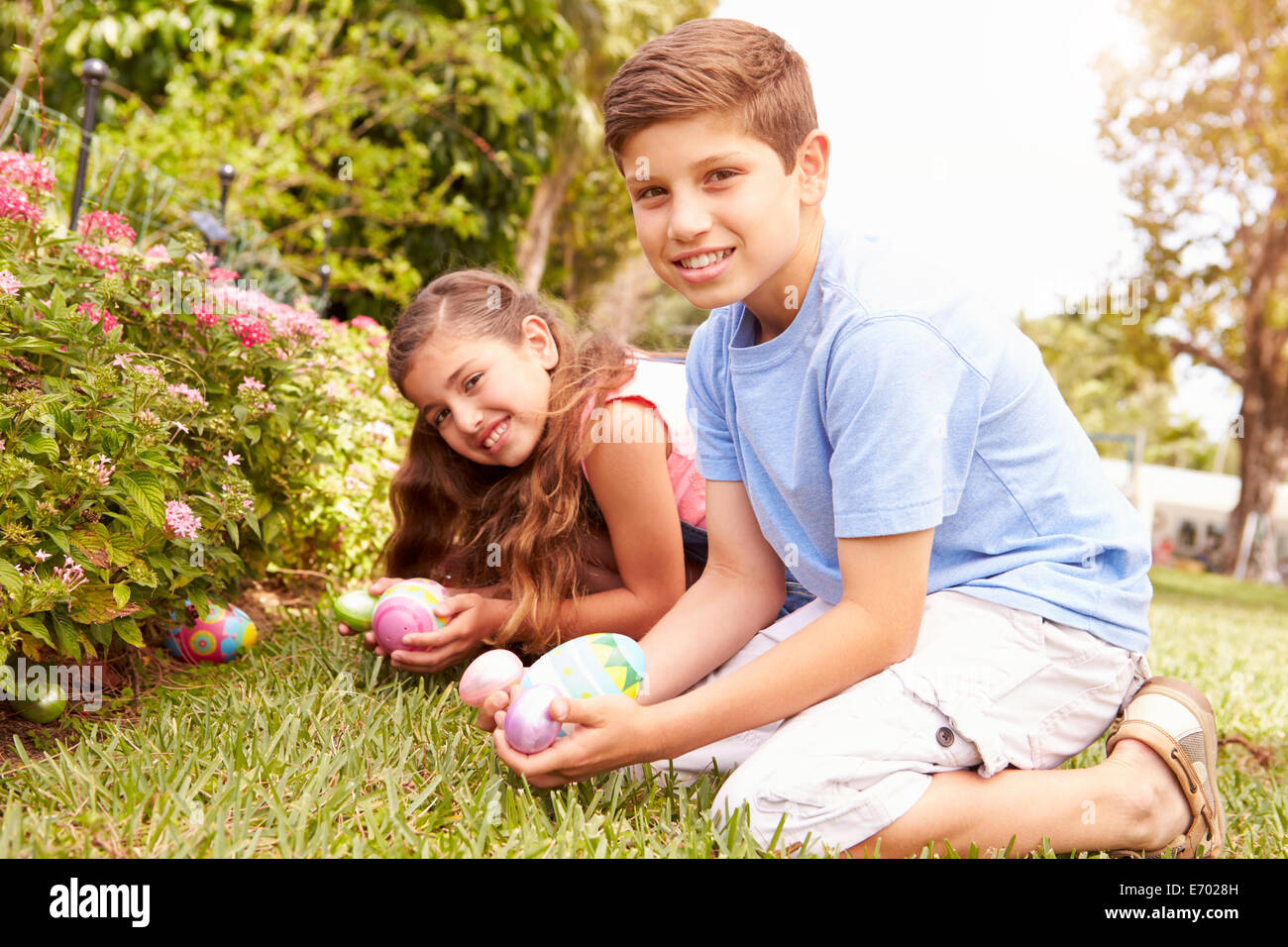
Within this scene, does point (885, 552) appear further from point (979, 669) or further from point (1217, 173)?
point (1217, 173)

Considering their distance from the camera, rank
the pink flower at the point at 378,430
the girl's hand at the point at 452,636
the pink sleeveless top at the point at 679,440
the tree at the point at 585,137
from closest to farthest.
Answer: the girl's hand at the point at 452,636
the pink sleeveless top at the point at 679,440
the pink flower at the point at 378,430
the tree at the point at 585,137

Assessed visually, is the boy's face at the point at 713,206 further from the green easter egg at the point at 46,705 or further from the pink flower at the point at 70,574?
the green easter egg at the point at 46,705

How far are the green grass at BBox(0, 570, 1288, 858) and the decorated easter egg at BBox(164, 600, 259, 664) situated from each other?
7 cm

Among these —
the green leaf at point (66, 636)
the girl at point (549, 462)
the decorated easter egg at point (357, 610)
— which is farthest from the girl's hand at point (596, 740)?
the decorated easter egg at point (357, 610)

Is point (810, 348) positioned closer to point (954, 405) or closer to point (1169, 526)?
point (954, 405)

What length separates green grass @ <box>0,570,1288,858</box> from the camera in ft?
5.90

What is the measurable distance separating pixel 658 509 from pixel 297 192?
6.43 metres

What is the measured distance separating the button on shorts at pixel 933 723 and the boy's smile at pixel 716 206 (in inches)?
32.3

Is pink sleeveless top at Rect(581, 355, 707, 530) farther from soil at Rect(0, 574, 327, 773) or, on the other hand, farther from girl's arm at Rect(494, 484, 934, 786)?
soil at Rect(0, 574, 327, 773)

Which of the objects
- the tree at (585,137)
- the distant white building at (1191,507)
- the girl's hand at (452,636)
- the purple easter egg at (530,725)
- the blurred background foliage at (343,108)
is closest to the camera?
the purple easter egg at (530,725)

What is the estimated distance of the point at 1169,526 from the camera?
37.9 metres

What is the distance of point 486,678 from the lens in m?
2.53

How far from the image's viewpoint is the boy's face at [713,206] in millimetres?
2064
